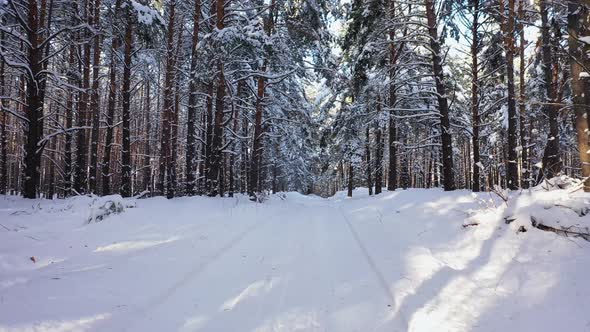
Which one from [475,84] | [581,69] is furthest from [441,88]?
[581,69]

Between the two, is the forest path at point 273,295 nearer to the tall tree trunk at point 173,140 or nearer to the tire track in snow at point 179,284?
the tire track in snow at point 179,284

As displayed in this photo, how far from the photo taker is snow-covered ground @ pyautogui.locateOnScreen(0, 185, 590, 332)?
2.63 meters

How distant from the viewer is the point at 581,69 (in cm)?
541

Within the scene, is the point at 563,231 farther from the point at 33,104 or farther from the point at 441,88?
the point at 33,104

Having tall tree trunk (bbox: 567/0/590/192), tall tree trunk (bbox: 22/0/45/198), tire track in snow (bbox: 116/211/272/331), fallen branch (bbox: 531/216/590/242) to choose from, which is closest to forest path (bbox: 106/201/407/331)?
tire track in snow (bbox: 116/211/272/331)

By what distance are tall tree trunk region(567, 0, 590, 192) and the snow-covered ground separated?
1160mm

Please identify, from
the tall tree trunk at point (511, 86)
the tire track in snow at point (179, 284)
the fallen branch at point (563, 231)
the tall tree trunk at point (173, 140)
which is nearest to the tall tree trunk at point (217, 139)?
the tall tree trunk at point (173, 140)

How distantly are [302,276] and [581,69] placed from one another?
5985mm

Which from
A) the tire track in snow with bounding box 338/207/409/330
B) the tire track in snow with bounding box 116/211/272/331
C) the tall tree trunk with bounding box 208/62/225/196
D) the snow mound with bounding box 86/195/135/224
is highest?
the tall tree trunk with bounding box 208/62/225/196

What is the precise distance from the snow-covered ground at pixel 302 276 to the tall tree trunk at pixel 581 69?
116 cm

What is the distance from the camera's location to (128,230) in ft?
19.3

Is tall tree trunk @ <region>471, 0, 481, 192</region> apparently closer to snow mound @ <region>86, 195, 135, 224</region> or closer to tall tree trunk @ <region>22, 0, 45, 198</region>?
snow mound @ <region>86, 195, 135, 224</region>

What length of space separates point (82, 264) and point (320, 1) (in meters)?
12.3

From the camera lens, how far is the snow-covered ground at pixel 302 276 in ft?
8.62
